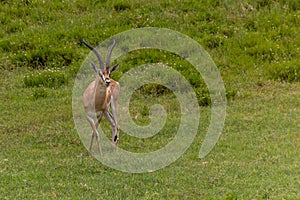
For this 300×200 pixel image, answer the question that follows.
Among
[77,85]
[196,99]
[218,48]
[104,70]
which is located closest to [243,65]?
[218,48]

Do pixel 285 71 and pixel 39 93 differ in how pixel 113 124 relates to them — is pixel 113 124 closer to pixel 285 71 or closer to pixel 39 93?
pixel 39 93

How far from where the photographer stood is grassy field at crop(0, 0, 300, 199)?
361 inches

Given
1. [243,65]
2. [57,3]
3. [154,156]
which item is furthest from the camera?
[57,3]

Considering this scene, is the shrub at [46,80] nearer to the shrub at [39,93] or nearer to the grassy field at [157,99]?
the grassy field at [157,99]

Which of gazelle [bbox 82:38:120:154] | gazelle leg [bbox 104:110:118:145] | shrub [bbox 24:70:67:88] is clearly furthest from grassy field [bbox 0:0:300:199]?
gazelle [bbox 82:38:120:154]

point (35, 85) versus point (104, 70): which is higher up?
point (104, 70)

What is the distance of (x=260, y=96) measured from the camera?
13.4 meters

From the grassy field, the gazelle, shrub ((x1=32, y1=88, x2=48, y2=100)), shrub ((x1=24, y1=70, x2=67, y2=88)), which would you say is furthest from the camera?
shrub ((x1=24, y1=70, x2=67, y2=88))

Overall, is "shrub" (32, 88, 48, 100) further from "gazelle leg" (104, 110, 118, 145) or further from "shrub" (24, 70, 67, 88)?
"gazelle leg" (104, 110, 118, 145)

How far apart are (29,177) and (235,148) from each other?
314 cm

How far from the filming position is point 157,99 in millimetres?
13539

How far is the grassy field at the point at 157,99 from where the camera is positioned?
30.1 ft

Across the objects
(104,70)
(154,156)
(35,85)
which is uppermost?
(104,70)

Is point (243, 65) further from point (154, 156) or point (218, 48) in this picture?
point (154, 156)
